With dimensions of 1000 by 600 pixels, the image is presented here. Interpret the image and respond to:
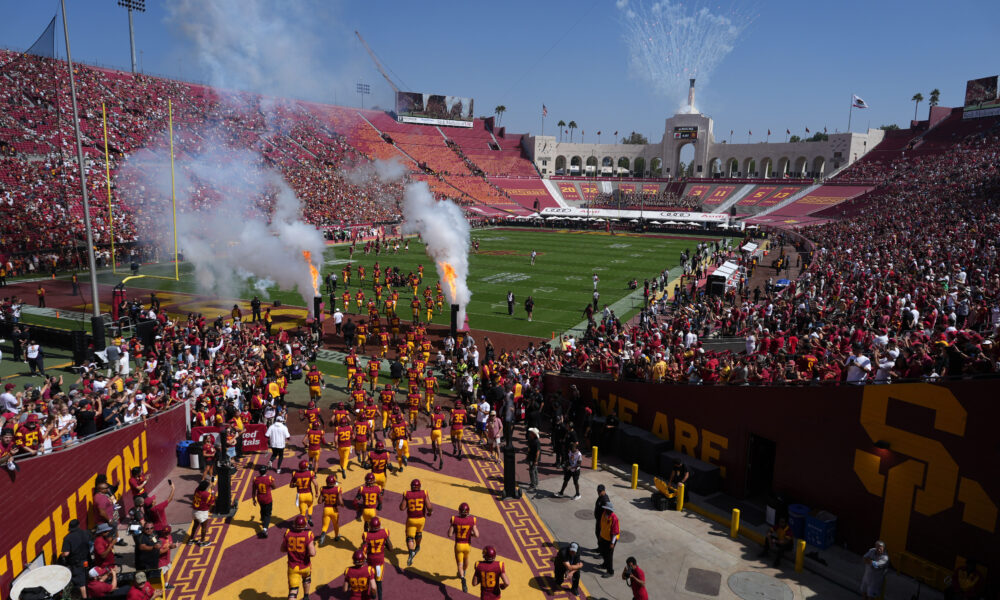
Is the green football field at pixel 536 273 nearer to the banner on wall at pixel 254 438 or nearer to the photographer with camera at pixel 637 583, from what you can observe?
the banner on wall at pixel 254 438

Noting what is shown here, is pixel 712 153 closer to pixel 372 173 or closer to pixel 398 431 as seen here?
pixel 372 173

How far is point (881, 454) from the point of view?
34.4 ft

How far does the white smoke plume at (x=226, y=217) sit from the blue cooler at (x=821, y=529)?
22192 millimetres

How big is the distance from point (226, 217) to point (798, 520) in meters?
35.5

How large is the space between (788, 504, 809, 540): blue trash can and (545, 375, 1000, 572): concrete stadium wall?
451 mm

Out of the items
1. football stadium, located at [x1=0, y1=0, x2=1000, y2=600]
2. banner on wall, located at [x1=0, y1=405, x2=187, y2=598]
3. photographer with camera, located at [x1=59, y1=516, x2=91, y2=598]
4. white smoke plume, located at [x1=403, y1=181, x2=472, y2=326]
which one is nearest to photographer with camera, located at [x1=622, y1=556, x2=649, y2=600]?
football stadium, located at [x1=0, y1=0, x2=1000, y2=600]

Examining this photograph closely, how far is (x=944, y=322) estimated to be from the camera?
14219 mm

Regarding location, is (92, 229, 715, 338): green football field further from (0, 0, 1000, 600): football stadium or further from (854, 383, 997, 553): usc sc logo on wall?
(854, 383, 997, 553): usc sc logo on wall

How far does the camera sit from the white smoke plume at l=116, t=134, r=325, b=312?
94.5 ft

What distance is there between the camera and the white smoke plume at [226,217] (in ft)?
94.5

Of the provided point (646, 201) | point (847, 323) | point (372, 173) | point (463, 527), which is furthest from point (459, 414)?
point (646, 201)

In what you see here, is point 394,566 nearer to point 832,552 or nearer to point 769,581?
point 769,581

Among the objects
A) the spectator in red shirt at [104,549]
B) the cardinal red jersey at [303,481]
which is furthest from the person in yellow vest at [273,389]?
the spectator in red shirt at [104,549]

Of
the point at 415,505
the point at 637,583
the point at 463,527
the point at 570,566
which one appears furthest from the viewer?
the point at 415,505
